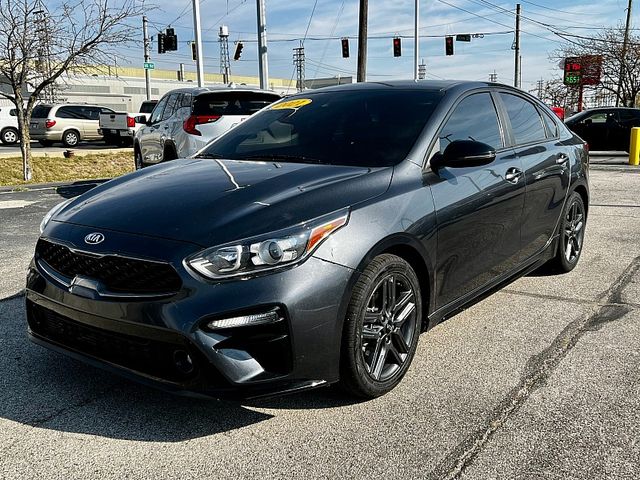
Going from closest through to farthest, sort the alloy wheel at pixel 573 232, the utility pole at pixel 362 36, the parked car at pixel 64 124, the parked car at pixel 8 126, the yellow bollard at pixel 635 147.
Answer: the alloy wheel at pixel 573 232
the yellow bollard at pixel 635 147
the parked car at pixel 64 124
the utility pole at pixel 362 36
the parked car at pixel 8 126

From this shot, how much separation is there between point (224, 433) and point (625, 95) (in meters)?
38.7

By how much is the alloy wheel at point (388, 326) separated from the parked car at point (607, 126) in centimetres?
A: 1813

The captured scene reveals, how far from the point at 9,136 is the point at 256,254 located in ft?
86.4

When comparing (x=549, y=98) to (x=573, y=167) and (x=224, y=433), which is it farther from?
(x=224, y=433)

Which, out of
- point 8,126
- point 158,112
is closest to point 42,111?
point 8,126

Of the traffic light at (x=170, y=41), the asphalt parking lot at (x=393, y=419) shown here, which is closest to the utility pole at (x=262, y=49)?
the traffic light at (x=170, y=41)

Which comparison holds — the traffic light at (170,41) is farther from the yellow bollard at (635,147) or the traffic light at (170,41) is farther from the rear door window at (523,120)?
the rear door window at (523,120)

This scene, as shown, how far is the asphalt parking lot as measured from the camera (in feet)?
8.38

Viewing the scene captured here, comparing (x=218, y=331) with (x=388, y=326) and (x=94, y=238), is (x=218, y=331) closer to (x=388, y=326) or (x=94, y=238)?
(x=94, y=238)

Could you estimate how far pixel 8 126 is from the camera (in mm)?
25406

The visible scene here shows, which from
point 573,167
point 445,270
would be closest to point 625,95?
point 573,167

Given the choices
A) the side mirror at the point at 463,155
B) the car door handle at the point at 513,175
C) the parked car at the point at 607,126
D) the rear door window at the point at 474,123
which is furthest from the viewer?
the parked car at the point at 607,126

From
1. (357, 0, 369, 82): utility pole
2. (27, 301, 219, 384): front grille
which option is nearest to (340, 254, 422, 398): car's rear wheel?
(27, 301, 219, 384): front grille

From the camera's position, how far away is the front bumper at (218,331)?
258 centimetres
